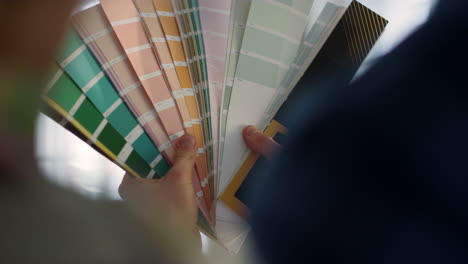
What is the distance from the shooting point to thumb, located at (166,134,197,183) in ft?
1.97

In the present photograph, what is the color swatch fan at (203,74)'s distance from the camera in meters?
0.55

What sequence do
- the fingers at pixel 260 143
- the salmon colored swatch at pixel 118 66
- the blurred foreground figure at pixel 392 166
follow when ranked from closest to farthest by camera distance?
1. the blurred foreground figure at pixel 392 166
2. the salmon colored swatch at pixel 118 66
3. the fingers at pixel 260 143

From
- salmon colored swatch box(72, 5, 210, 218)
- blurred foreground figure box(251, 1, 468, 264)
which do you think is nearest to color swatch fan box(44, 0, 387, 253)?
salmon colored swatch box(72, 5, 210, 218)

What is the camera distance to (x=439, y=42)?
1.41 ft

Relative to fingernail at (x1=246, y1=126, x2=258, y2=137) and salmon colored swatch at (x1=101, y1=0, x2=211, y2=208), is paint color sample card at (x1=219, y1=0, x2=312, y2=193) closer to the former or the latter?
fingernail at (x1=246, y1=126, x2=258, y2=137)

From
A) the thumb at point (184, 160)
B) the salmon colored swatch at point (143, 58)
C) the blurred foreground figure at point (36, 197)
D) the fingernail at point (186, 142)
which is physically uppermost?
the salmon colored swatch at point (143, 58)

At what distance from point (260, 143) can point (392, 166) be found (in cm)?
27

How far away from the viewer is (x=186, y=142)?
2.00 ft

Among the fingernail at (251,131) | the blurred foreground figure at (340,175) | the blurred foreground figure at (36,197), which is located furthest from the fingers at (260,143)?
the blurred foreground figure at (36,197)

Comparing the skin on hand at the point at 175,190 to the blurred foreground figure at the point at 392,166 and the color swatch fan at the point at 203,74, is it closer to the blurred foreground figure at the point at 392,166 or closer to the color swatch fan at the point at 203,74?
the color swatch fan at the point at 203,74

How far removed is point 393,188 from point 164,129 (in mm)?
398

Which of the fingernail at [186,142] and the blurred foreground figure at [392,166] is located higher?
the blurred foreground figure at [392,166]

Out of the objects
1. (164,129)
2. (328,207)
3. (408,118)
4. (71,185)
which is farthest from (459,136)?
(71,185)

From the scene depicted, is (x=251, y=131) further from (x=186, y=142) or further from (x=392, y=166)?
(x=392, y=166)
